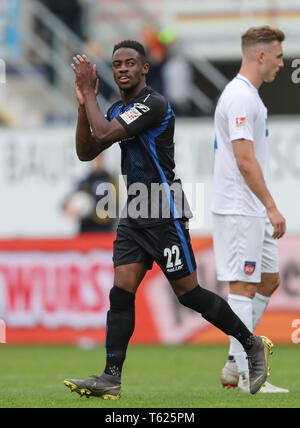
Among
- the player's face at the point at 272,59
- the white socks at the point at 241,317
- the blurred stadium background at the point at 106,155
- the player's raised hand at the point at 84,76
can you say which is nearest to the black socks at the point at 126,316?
the white socks at the point at 241,317

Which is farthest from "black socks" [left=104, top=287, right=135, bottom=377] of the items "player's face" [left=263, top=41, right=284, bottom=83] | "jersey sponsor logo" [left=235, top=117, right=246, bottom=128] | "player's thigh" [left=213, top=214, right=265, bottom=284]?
"player's face" [left=263, top=41, right=284, bottom=83]

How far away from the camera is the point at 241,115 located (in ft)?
22.8

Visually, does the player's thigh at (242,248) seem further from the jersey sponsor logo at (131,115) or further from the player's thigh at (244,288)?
the jersey sponsor logo at (131,115)

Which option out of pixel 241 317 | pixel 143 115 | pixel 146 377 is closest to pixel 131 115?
pixel 143 115

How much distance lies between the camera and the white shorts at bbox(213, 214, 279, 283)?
707 centimetres

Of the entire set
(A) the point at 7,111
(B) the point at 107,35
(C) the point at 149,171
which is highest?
(B) the point at 107,35

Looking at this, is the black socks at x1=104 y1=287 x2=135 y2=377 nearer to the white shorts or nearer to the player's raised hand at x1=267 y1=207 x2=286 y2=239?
the white shorts

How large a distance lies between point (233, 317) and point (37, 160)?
389 inches

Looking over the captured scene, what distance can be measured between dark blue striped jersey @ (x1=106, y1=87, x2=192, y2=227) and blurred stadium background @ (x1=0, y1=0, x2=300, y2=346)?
18.5 ft

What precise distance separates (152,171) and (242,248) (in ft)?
3.24

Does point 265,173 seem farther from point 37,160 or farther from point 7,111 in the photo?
point 7,111

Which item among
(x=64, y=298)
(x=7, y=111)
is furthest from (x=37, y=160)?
(x=64, y=298)

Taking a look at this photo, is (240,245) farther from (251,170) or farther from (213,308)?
(213,308)

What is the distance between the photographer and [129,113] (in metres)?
6.34
